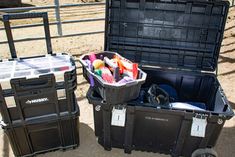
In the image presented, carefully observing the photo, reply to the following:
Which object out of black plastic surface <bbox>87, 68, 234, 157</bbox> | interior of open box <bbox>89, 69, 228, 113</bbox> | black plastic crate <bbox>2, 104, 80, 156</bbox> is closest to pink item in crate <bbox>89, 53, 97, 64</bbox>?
black plastic surface <bbox>87, 68, 234, 157</bbox>

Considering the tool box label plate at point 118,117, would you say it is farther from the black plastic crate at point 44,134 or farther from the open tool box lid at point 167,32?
the open tool box lid at point 167,32

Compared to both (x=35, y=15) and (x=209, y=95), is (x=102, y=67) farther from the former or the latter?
(x=209, y=95)

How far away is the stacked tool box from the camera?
2.17 meters

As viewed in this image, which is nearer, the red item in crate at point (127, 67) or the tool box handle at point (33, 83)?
the tool box handle at point (33, 83)

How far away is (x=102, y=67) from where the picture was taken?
99.7 inches

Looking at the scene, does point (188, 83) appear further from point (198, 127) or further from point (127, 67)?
point (127, 67)

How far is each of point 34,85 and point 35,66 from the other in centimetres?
24

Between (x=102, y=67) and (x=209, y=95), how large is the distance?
1.36 meters

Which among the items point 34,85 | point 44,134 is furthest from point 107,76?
point 44,134

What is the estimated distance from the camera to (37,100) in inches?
90.0

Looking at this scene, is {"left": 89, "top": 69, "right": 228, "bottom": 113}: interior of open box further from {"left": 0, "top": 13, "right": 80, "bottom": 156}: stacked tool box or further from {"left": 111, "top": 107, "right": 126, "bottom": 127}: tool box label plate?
{"left": 0, "top": 13, "right": 80, "bottom": 156}: stacked tool box

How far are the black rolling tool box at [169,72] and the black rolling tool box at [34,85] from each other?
0.30m

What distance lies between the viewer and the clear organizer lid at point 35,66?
2176 millimetres

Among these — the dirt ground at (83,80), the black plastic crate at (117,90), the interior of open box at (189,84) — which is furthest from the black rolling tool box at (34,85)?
the interior of open box at (189,84)
